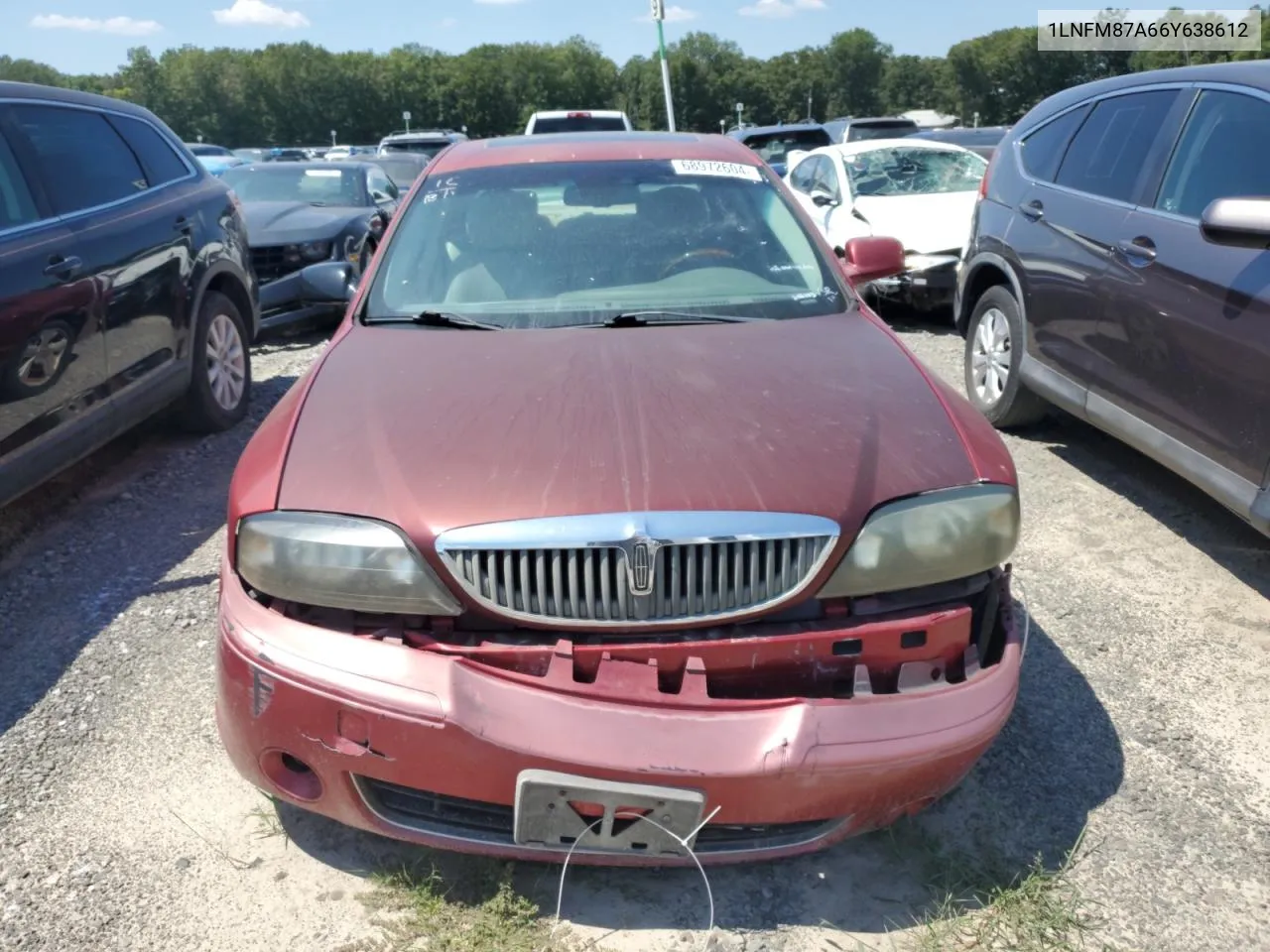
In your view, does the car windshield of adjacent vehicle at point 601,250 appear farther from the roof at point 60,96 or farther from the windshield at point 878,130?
the windshield at point 878,130

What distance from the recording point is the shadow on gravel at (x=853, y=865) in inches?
90.9

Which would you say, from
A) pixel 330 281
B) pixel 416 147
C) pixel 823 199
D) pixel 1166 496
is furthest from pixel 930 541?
pixel 416 147

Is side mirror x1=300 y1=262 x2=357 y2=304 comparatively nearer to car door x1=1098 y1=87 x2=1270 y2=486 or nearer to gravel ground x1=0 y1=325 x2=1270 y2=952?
gravel ground x1=0 y1=325 x2=1270 y2=952

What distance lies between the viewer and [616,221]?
3471 millimetres

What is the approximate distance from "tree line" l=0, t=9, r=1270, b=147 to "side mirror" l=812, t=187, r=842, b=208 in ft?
250

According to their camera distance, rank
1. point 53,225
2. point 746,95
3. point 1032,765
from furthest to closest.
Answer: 1. point 746,95
2. point 53,225
3. point 1032,765

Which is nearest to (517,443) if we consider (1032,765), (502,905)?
(502,905)

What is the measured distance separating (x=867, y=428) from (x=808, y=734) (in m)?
0.77

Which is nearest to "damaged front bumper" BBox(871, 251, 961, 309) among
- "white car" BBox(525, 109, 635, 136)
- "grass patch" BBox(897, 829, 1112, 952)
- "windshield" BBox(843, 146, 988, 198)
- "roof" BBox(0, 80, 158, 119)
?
"windshield" BBox(843, 146, 988, 198)

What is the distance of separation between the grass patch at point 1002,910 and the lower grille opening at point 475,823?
0.36 metres

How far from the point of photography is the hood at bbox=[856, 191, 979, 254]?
8.25 meters

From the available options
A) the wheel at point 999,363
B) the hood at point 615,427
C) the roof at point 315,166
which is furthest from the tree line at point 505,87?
the hood at point 615,427

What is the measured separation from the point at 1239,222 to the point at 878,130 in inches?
679

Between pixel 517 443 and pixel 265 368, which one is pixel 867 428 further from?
pixel 265 368
